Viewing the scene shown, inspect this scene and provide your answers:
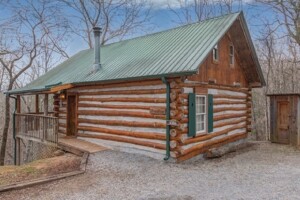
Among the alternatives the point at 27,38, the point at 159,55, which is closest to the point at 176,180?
the point at 159,55

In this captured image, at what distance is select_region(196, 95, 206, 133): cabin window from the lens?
32.6ft

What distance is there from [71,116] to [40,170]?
5.23 m

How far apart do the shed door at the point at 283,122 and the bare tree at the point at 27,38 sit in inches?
710

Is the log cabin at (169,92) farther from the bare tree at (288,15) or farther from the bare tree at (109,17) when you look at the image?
the bare tree at (109,17)

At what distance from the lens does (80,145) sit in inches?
430

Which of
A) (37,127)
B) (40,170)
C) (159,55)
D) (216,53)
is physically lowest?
(40,170)

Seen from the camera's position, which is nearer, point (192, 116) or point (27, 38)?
point (192, 116)

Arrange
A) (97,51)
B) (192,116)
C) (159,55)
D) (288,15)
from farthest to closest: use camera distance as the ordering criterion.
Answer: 1. (288,15)
2. (97,51)
3. (159,55)
4. (192,116)

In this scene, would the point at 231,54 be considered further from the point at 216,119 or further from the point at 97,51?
the point at 97,51

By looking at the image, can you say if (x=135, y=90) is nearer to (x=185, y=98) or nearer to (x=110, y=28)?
(x=185, y=98)

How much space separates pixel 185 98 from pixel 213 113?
2.28 metres

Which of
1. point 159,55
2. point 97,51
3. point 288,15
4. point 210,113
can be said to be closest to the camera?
point 210,113

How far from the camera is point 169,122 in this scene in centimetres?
877

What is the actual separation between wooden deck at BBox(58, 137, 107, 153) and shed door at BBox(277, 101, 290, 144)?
8476mm
